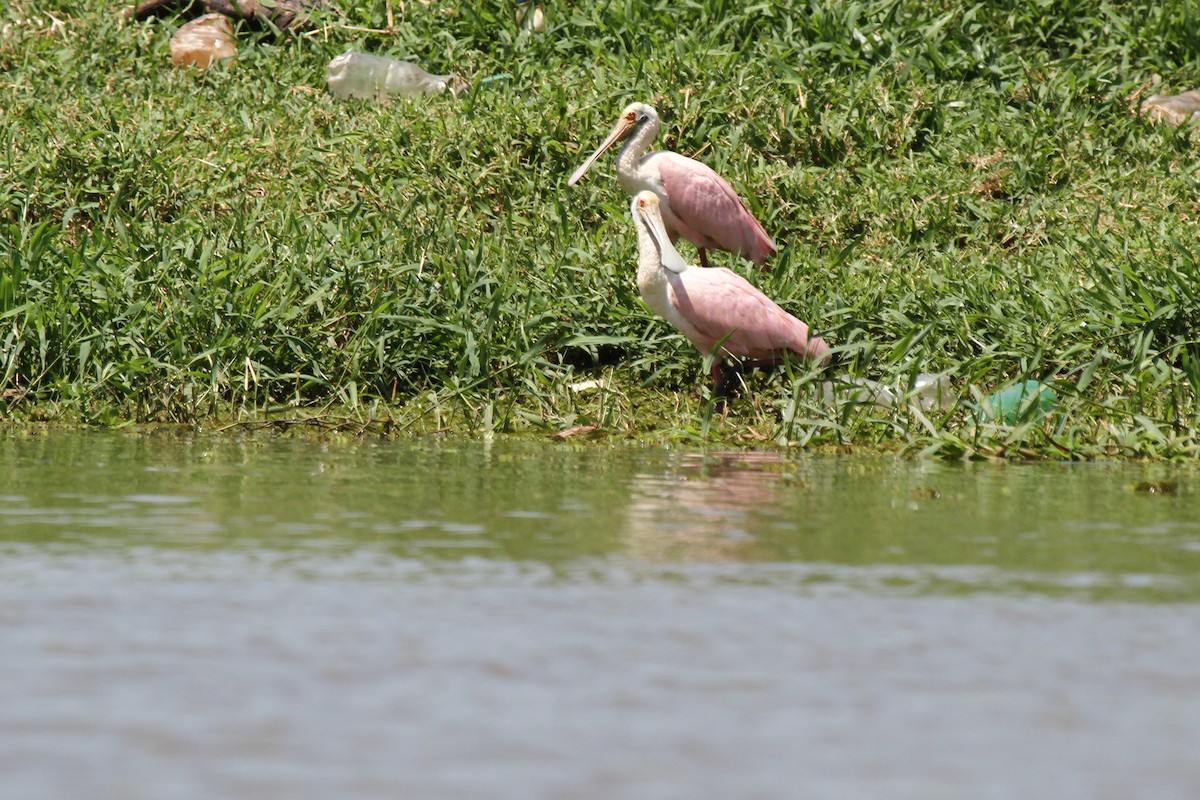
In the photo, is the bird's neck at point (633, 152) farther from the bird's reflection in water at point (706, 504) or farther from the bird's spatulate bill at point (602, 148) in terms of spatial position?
the bird's reflection in water at point (706, 504)

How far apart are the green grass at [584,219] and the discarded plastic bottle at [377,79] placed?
1.00 ft

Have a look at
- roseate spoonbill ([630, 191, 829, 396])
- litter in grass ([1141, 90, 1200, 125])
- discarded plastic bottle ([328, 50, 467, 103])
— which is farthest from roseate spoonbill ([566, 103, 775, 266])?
litter in grass ([1141, 90, 1200, 125])

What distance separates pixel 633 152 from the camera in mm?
9047

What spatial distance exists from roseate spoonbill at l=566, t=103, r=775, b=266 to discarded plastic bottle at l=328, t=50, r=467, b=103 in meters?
2.14

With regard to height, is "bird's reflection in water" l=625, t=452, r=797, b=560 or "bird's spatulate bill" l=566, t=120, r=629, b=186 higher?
"bird's spatulate bill" l=566, t=120, r=629, b=186

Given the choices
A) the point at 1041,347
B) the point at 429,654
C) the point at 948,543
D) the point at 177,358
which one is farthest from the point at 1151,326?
the point at 429,654

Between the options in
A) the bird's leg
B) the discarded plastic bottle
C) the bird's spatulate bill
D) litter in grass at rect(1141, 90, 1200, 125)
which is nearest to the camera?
the bird's leg

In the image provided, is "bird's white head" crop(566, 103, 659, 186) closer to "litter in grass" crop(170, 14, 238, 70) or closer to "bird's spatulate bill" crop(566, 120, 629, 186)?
"bird's spatulate bill" crop(566, 120, 629, 186)

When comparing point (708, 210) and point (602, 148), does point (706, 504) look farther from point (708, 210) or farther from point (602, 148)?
point (602, 148)

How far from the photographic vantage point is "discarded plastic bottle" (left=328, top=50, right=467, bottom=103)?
10977 millimetres

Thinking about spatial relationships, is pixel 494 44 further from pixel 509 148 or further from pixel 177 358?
pixel 177 358

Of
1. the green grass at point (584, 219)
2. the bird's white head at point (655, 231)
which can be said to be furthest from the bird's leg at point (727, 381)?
the bird's white head at point (655, 231)

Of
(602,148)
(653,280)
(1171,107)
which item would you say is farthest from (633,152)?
(1171,107)

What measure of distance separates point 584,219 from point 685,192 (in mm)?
791
